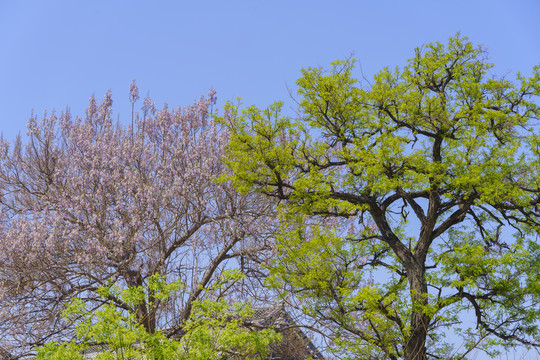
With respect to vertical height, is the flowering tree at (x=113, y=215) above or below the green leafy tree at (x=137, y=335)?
above

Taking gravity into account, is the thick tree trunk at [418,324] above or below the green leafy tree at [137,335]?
above

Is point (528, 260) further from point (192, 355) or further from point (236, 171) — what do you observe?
point (192, 355)

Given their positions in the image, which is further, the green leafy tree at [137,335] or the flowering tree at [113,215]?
the flowering tree at [113,215]

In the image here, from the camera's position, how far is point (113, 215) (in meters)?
11.9

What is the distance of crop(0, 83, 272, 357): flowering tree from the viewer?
11.1m

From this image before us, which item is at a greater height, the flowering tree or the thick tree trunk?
the flowering tree

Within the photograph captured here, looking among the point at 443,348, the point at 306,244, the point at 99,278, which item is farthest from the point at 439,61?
the point at 99,278

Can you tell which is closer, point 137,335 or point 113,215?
point 137,335

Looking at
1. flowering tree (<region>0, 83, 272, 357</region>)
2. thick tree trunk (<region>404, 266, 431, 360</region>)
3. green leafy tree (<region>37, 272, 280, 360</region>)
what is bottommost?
green leafy tree (<region>37, 272, 280, 360</region>)

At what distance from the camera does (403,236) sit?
38.6 feet

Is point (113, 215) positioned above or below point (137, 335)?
above

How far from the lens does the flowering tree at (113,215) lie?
11.1 m

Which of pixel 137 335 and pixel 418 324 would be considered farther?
pixel 418 324

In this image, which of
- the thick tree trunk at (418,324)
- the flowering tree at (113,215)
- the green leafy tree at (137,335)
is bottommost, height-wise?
the green leafy tree at (137,335)
